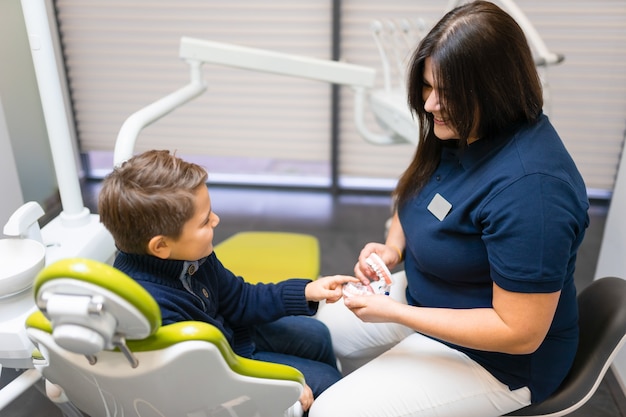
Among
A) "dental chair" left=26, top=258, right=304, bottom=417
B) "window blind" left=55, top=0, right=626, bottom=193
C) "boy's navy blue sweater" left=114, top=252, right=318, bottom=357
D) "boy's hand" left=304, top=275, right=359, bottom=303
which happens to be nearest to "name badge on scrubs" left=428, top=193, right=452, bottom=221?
"boy's hand" left=304, top=275, right=359, bottom=303

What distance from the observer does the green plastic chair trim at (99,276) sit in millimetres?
745

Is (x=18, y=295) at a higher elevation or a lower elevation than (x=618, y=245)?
higher

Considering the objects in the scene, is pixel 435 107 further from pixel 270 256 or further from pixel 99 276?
pixel 270 256

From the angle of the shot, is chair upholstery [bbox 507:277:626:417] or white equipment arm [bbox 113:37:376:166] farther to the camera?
white equipment arm [bbox 113:37:376:166]

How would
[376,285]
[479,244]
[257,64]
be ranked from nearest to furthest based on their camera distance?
[479,244] < [376,285] < [257,64]

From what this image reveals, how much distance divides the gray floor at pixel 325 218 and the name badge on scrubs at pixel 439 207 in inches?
51.2

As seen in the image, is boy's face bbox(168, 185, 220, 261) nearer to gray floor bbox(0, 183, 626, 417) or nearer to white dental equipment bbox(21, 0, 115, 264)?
white dental equipment bbox(21, 0, 115, 264)

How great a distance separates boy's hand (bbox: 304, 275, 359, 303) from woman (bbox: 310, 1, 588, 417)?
0.23ft

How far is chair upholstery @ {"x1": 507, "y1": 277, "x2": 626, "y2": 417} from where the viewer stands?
1.17 metres

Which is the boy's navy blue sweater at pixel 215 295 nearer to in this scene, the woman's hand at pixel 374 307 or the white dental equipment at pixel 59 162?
the woman's hand at pixel 374 307

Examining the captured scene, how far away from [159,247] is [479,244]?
0.63 meters

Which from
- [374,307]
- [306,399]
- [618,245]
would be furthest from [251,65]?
[618,245]

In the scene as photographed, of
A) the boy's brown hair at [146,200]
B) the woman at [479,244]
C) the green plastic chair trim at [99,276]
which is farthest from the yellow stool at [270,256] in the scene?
the green plastic chair trim at [99,276]

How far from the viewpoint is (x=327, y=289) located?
4.23 ft
